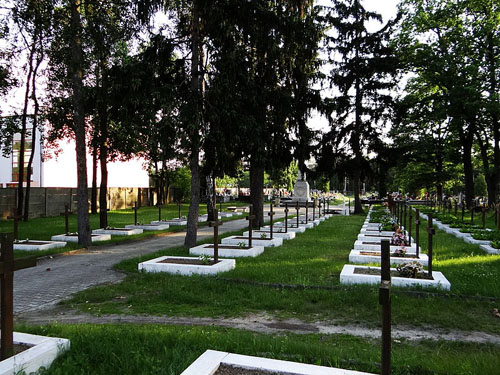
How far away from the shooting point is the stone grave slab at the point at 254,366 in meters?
3.20

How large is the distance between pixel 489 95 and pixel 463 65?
274cm

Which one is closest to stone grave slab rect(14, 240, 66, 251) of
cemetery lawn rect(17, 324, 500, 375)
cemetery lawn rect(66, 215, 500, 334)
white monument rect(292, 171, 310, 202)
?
cemetery lawn rect(66, 215, 500, 334)

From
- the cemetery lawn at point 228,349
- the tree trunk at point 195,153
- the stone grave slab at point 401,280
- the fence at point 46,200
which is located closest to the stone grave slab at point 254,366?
the cemetery lawn at point 228,349

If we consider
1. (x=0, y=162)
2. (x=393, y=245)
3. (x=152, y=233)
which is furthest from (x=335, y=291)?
(x=0, y=162)

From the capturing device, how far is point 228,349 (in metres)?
4.11

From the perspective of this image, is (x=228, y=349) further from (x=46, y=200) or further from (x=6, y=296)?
(x=46, y=200)

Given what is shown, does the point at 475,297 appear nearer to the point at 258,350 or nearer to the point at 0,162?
the point at 258,350

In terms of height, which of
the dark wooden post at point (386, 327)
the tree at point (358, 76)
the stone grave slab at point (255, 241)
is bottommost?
the stone grave slab at point (255, 241)

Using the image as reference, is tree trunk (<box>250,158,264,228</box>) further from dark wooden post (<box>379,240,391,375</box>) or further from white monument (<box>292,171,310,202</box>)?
A: white monument (<box>292,171,310,202</box>)

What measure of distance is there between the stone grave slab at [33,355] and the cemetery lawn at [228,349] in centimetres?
9

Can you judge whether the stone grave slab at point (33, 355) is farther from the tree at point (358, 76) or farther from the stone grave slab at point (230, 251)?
the tree at point (358, 76)

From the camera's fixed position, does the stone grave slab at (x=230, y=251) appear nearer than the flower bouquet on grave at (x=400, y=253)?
No

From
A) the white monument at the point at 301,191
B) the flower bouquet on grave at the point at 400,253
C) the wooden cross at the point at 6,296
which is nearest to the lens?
the wooden cross at the point at 6,296

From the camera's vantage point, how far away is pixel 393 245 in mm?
10484
